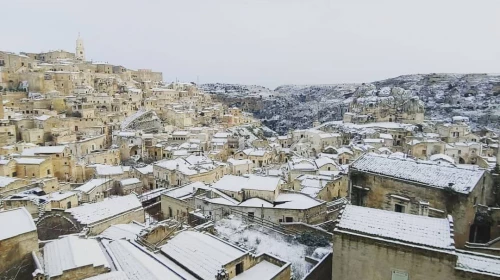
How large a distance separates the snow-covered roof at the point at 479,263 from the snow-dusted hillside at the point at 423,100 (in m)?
82.4

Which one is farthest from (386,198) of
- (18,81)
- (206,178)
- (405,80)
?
(405,80)

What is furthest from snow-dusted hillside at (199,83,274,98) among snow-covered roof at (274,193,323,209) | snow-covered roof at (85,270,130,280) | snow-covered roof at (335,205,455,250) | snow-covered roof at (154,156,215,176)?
snow-covered roof at (85,270,130,280)

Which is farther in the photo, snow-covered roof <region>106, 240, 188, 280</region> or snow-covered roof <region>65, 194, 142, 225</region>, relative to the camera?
snow-covered roof <region>65, 194, 142, 225</region>

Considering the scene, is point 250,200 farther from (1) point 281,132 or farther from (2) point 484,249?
(1) point 281,132

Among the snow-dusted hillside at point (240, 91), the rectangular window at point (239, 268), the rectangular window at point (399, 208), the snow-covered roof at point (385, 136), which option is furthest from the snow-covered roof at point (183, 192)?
the snow-dusted hillside at point (240, 91)

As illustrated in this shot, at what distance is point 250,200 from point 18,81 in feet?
218

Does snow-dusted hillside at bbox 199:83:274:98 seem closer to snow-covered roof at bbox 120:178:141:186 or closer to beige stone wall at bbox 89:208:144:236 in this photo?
snow-covered roof at bbox 120:178:141:186

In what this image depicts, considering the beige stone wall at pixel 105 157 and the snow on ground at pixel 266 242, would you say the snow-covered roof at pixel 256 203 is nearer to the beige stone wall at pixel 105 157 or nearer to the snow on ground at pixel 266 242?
the snow on ground at pixel 266 242

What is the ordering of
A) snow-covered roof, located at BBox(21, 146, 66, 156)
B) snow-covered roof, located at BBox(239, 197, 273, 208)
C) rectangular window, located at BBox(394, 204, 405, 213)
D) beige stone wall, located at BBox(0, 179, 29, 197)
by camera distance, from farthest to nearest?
snow-covered roof, located at BBox(21, 146, 66, 156)
beige stone wall, located at BBox(0, 179, 29, 197)
snow-covered roof, located at BBox(239, 197, 273, 208)
rectangular window, located at BBox(394, 204, 405, 213)

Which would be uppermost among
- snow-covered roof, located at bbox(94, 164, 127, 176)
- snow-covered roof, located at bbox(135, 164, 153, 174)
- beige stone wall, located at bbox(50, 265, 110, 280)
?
beige stone wall, located at bbox(50, 265, 110, 280)

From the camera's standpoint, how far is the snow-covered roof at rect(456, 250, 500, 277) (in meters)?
10.3

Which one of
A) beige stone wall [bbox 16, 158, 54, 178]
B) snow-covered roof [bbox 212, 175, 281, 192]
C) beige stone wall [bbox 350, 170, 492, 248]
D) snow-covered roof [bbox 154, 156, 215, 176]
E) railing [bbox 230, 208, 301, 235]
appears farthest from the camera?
snow-covered roof [bbox 154, 156, 215, 176]

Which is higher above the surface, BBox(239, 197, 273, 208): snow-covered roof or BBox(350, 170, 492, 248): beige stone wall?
BBox(350, 170, 492, 248): beige stone wall

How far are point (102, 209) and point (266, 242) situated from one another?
39.1ft
